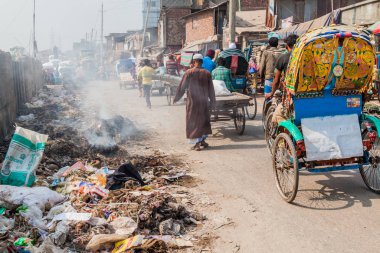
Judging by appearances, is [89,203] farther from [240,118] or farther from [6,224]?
[240,118]

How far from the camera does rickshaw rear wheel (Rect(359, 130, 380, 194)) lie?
5.26m

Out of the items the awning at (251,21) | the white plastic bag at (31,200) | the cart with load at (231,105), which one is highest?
the awning at (251,21)

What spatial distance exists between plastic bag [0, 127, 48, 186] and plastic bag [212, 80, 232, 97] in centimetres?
505

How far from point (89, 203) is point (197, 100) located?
409cm

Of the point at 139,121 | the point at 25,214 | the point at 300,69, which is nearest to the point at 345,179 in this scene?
the point at 300,69

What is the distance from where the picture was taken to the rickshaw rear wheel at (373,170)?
5.26 metres

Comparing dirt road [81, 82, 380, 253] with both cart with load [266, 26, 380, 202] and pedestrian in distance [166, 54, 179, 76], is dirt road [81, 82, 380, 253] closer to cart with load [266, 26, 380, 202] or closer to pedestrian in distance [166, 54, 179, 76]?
cart with load [266, 26, 380, 202]

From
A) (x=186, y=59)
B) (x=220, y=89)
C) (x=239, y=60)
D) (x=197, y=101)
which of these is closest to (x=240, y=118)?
(x=220, y=89)

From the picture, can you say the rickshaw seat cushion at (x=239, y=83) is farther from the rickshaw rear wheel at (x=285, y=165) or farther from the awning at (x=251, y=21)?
the awning at (x=251, y=21)

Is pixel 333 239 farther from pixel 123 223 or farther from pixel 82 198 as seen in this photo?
pixel 82 198

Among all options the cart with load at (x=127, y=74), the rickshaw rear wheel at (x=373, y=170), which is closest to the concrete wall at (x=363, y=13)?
the rickshaw rear wheel at (x=373, y=170)

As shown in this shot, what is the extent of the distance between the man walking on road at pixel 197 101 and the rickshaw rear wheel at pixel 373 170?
374 cm

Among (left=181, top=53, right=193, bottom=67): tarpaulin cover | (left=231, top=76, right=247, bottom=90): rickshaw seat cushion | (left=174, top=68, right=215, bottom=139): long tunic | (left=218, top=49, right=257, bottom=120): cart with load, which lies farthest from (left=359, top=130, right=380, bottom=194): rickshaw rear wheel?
(left=181, top=53, right=193, bottom=67): tarpaulin cover

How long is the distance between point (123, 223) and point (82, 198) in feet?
3.50
